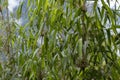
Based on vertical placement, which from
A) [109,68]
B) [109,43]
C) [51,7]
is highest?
[51,7]

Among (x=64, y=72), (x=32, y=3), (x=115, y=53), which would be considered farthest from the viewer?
(x=32, y=3)

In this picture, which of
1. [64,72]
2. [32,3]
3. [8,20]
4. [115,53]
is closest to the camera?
[64,72]

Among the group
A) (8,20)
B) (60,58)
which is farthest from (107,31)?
(8,20)

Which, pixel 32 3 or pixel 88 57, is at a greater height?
pixel 32 3

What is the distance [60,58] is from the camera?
5.42ft

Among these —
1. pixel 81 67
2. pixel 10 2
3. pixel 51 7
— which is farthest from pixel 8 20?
pixel 81 67

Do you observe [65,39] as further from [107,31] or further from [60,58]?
[107,31]

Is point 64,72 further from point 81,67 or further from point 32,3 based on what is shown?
point 32,3

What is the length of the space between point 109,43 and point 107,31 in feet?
0.21

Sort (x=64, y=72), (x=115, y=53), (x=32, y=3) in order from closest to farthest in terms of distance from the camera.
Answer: (x=64, y=72)
(x=115, y=53)
(x=32, y=3)

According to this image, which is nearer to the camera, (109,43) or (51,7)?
(109,43)

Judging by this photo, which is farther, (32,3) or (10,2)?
(10,2)

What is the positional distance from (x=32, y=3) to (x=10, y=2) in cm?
41

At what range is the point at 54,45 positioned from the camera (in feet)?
5.49
